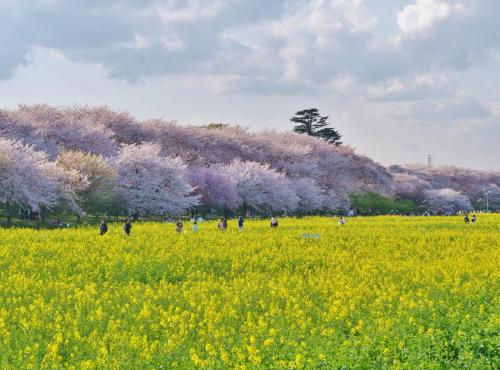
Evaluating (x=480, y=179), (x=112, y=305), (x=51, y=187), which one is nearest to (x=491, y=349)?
(x=112, y=305)

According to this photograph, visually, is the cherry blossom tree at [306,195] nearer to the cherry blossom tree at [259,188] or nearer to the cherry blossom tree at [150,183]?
the cherry blossom tree at [259,188]

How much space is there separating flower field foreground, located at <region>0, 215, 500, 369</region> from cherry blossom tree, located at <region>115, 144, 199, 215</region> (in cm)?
2803

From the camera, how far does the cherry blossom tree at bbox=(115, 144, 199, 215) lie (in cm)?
5750

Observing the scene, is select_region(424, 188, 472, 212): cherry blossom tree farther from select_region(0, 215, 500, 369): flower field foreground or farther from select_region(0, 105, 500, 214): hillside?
select_region(0, 215, 500, 369): flower field foreground

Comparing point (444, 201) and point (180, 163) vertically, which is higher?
point (180, 163)

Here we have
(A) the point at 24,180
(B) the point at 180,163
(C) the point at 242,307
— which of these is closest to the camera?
(C) the point at 242,307

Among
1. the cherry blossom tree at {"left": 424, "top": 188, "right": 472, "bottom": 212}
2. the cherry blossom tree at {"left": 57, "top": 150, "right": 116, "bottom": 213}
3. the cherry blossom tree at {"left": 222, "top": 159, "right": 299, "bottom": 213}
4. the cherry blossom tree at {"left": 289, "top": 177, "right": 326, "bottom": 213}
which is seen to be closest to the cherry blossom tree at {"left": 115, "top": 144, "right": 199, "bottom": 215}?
the cherry blossom tree at {"left": 57, "top": 150, "right": 116, "bottom": 213}

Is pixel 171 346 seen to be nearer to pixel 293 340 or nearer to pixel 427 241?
pixel 293 340

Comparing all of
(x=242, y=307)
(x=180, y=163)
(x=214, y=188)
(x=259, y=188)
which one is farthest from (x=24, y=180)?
(x=242, y=307)

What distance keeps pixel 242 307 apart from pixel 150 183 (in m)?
43.5

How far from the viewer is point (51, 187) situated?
48.6 metres

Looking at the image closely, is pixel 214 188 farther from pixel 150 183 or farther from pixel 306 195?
pixel 306 195

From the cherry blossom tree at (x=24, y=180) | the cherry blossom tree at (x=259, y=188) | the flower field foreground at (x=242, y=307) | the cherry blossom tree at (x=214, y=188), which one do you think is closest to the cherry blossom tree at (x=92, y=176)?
the cherry blossom tree at (x=24, y=180)

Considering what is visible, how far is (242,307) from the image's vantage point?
51.6ft
